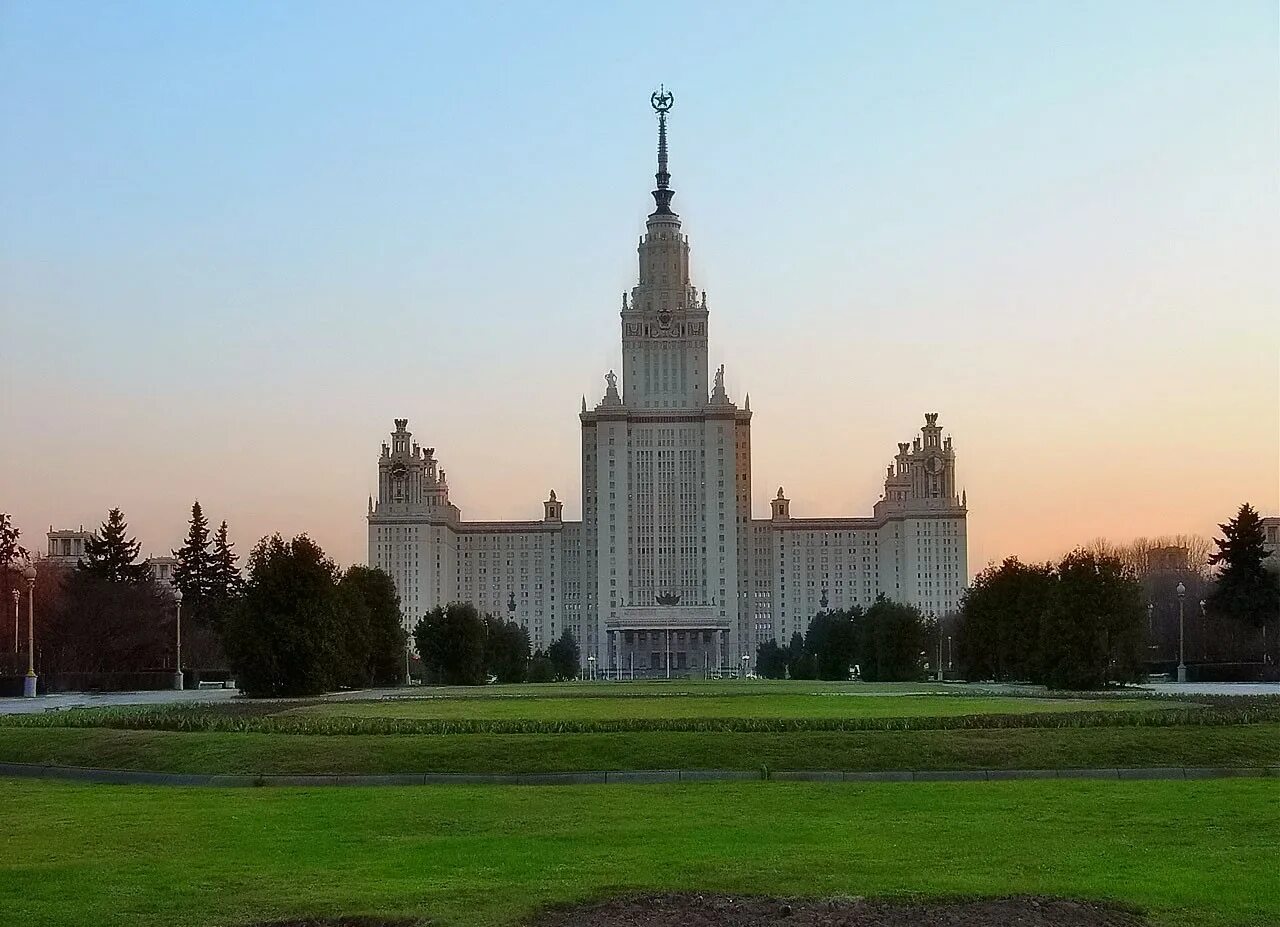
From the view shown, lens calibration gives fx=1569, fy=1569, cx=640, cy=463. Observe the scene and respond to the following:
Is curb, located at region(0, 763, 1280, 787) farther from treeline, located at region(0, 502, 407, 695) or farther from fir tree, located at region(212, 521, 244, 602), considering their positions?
fir tree, located at region(212, 521, 244, 602)

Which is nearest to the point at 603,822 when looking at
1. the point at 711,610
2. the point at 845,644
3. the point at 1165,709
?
the point at 1165,709

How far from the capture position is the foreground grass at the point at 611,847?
12070 mm

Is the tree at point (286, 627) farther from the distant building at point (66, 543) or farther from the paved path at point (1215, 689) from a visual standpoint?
the distant building at point (66, 543)

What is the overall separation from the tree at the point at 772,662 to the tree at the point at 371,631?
64.9 metres

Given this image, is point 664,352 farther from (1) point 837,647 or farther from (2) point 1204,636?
(2) point 1204,636

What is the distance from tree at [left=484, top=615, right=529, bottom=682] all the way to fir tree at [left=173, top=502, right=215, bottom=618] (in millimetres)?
23502

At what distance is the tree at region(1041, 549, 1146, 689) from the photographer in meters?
47.7

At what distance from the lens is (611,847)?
1453 cm

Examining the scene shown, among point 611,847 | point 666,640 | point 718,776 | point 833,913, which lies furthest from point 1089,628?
point 666,640

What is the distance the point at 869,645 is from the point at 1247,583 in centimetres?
2052

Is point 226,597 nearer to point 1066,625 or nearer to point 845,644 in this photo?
point 845,644

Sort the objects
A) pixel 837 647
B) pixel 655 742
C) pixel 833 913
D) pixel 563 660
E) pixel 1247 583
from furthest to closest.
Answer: pixel 563 660 → pixel 837 647 → pixel 1247 583 → pixel 655 742 → pixel 833 913

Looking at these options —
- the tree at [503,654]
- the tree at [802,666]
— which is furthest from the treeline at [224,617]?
the tree at [802,666]

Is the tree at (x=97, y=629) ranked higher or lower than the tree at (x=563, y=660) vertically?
higher
